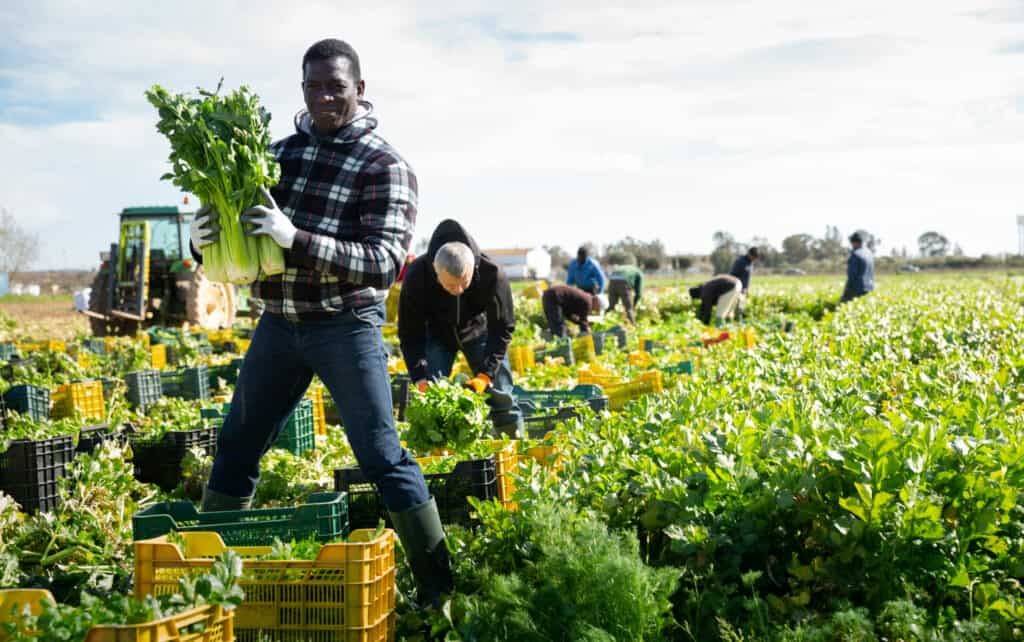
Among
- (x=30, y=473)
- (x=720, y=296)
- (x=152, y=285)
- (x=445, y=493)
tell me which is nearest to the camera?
(x=445, y=493)

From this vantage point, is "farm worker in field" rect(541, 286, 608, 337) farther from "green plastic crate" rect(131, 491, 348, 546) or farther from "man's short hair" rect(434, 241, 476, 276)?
"green plastic crate" rect(131, 491, 348, 546)

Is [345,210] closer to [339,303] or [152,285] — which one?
[339,303]

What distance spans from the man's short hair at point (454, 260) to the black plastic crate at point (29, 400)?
3.40 metres

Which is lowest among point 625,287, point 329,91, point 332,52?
point 625,287

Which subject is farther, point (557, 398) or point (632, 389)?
point (632, 389)

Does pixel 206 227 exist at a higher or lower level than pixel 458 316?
higher

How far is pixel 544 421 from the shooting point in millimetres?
5742

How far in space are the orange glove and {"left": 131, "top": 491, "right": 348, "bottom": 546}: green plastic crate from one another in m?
1.98

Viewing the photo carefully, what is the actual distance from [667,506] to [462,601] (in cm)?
81

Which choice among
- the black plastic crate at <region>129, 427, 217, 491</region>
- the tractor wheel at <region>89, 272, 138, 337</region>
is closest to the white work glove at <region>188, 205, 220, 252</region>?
the black plastic crate at <region>129, 427, 217, 491</region>

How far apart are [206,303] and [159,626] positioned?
1534cm

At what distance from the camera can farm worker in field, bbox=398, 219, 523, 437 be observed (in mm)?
5625

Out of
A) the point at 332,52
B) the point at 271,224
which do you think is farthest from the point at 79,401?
the point at 332,52

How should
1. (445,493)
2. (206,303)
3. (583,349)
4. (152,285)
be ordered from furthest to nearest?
(152,285), (206,303), (583,349), (445,493)
